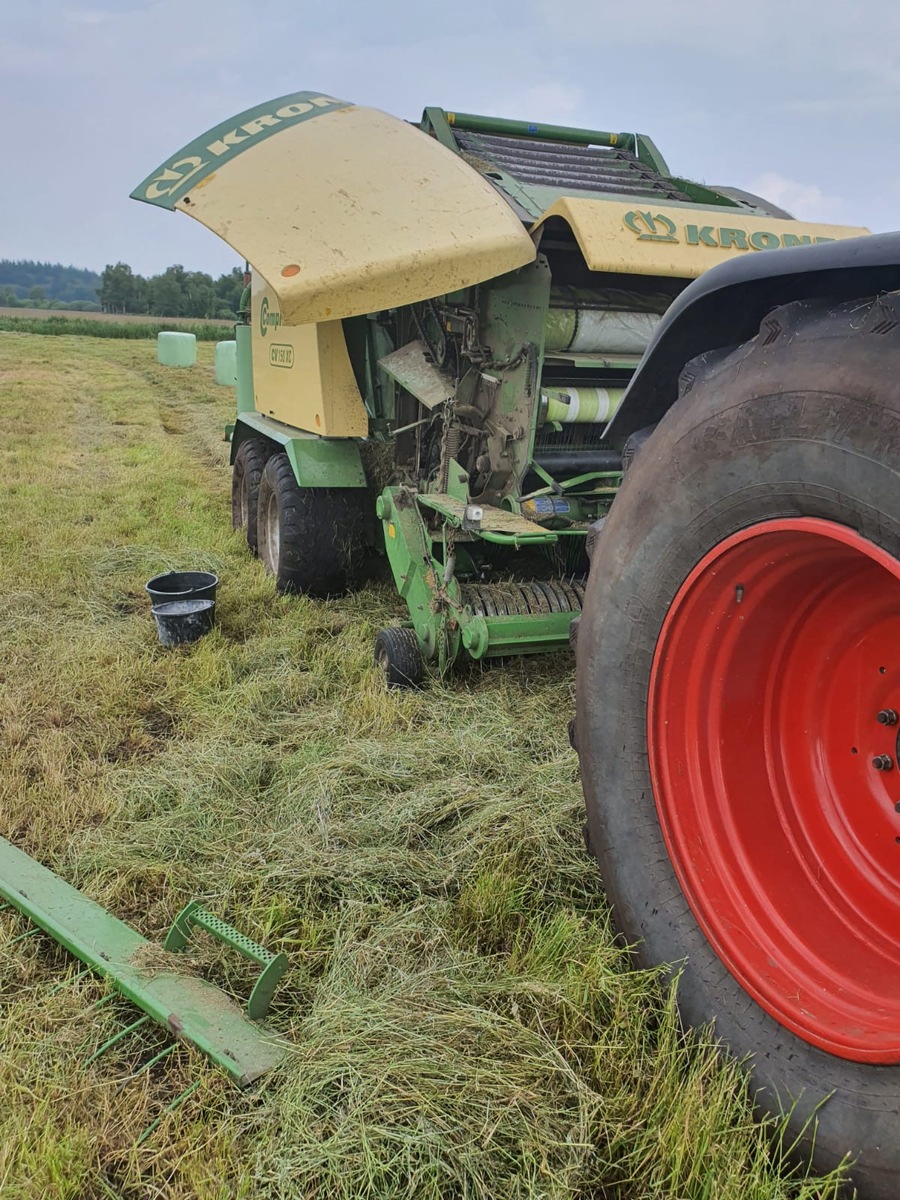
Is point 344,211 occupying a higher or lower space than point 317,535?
higher

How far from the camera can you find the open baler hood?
303 cm

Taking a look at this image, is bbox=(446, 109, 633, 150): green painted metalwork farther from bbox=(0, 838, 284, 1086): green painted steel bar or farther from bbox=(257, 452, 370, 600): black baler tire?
bbox=(0, 838, 284, 1086): green painted steel bar

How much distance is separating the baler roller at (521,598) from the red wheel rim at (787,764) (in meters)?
1.89

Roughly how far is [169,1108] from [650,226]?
3074 mm

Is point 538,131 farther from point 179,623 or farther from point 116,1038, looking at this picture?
point 116,1038

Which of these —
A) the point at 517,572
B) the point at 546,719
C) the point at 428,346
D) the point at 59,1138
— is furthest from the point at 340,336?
the point at 59,1138

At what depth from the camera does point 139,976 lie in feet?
6.65

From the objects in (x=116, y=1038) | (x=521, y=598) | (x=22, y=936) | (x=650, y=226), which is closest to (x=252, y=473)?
(x=521, y=598)

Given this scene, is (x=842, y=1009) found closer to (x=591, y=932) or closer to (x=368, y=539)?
(x=591, y=932)

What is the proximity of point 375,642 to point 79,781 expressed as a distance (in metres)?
1.42

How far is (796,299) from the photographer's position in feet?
4.97

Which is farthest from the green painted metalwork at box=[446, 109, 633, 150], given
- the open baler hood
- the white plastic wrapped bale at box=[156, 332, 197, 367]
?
the white plastic wrapped bale at box=[156, 332, 197, 367]

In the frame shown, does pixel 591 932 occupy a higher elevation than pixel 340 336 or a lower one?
lower

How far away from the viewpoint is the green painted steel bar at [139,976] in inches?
70.6
